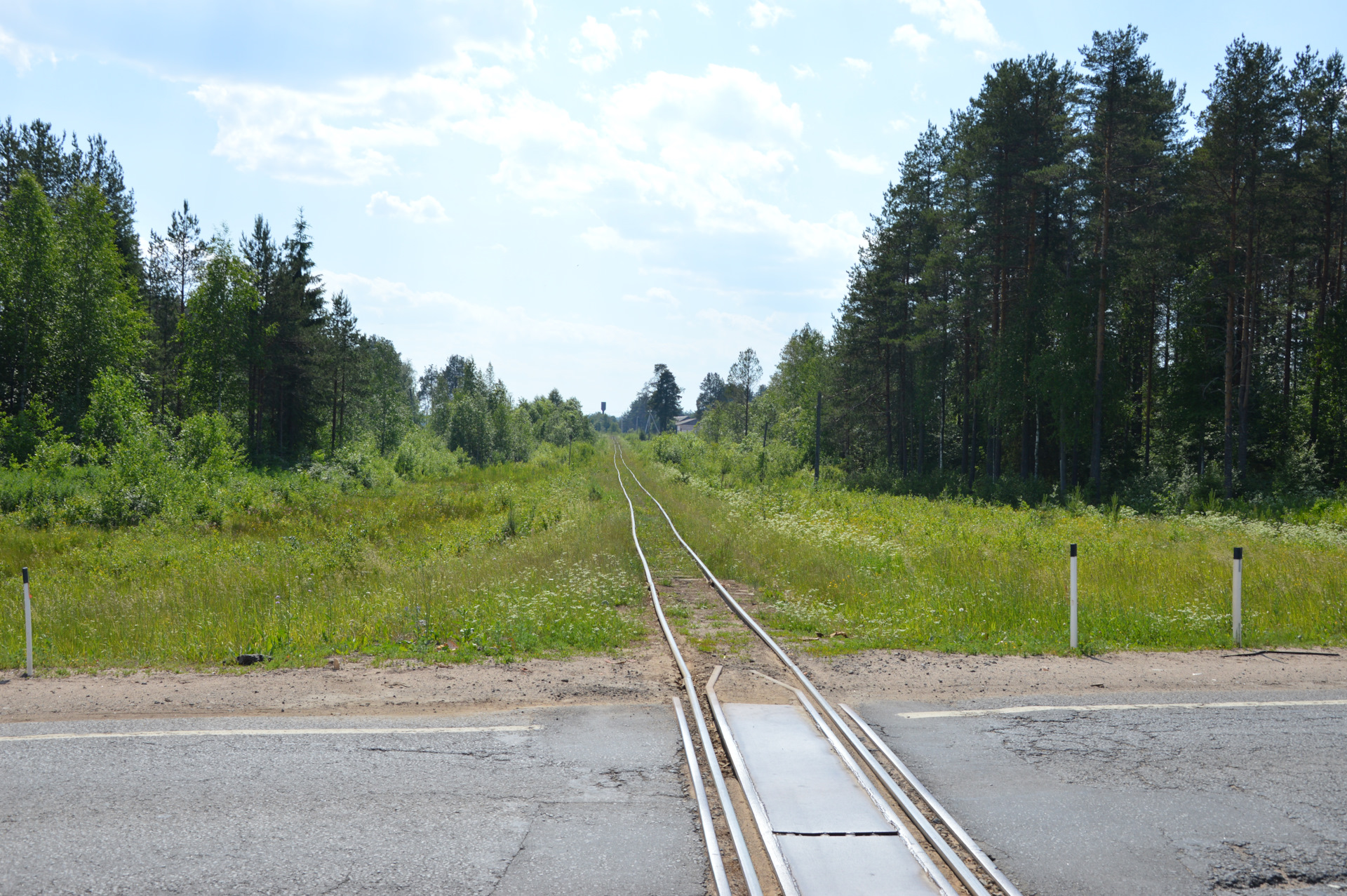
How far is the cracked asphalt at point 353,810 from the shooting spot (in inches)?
163

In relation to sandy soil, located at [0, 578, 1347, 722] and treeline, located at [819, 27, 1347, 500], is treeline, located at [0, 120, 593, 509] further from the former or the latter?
treeline, located at [819, 27, 1347, 500]

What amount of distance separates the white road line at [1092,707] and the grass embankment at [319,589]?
420 centimetres

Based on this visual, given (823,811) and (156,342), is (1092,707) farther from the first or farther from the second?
(156,342)

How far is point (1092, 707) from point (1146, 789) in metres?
1.98

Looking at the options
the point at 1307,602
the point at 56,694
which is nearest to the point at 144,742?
the point at 56,694

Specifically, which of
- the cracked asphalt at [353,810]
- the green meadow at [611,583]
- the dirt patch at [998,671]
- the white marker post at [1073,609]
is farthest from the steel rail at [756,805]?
the white marker post at [1073,609]

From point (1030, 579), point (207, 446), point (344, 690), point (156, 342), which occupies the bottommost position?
point (344, 690)

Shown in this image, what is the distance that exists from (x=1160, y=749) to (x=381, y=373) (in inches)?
3718

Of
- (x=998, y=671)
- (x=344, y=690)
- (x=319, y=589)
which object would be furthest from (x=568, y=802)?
Answer: (x=319, y=589)

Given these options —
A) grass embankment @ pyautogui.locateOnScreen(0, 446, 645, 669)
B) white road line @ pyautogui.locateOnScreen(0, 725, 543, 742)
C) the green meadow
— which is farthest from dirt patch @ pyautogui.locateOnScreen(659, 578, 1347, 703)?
white road line @ pyautogui.locateOnScreen(0, 725, 543, 742)

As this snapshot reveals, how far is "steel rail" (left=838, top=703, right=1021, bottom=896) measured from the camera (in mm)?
4016

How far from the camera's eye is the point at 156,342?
50094 mm

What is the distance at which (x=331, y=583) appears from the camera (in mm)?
14180

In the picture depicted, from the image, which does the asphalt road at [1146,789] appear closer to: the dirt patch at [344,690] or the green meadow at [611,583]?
the green meadow at [611,583]
